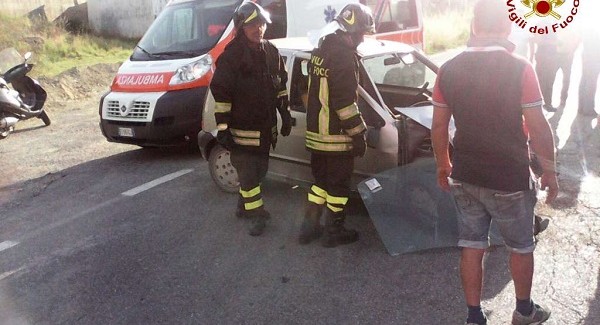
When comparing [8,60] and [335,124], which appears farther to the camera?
[8,60]

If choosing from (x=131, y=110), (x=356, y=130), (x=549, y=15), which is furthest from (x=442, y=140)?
(x=549, y=15)

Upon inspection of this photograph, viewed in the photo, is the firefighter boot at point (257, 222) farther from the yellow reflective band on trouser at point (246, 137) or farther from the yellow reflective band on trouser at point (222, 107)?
the yellow reflective band on trouser at point (222, 107)

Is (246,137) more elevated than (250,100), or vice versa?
(250,100)

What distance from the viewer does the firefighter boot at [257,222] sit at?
481cm

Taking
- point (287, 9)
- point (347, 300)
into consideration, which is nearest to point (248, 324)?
point (347, 300)

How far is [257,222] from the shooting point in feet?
15.9

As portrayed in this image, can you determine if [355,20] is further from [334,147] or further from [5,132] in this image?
[5,132]

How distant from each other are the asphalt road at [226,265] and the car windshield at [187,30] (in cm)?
188

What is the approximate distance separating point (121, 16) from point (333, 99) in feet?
70.3

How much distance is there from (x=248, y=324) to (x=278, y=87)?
1.97 metres

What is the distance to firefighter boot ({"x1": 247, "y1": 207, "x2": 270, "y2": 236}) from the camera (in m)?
4.81

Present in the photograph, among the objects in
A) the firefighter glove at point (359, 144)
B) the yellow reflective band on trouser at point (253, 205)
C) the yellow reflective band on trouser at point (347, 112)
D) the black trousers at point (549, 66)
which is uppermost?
the yellow reflective band on trouser at point (347, 112)

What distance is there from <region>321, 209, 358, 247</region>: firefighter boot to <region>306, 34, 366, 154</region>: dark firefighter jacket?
0.52m

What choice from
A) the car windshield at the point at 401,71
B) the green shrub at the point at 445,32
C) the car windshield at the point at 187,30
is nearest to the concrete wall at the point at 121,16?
the green shrub at the point at 445,32
